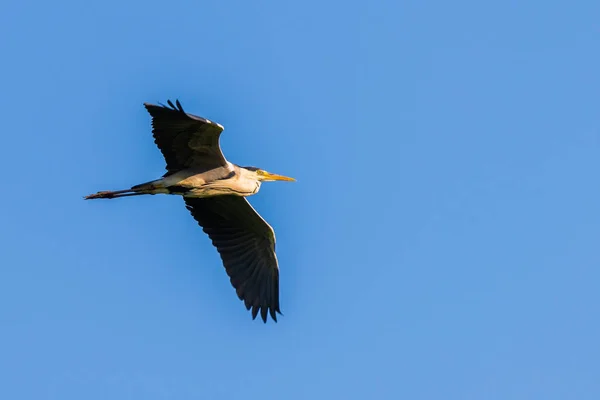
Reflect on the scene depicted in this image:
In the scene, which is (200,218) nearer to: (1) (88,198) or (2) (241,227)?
(2) (241,227)

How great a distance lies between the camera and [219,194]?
14.8m

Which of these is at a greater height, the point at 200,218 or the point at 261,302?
the point at 200,218

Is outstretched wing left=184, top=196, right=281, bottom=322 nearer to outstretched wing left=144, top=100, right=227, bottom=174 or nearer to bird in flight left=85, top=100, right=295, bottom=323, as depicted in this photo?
bird in flight left=85, top=100, right=295, bottom=323

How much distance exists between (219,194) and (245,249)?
1306 mm

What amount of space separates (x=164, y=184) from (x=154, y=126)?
0.96 meters

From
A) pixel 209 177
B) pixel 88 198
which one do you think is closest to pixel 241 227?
pixel 209 177

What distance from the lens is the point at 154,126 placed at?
13617 millimetres

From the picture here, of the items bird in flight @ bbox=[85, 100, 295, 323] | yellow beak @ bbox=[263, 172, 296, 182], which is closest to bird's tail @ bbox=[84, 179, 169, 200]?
bird in flight @ bbox=[85, 100, 295, 323]

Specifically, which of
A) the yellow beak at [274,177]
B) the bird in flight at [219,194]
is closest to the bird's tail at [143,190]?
the bird in flight at [219,194]

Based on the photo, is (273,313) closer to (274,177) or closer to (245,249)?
(245,249)

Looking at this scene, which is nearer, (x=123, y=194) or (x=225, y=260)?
(x=123, y=194)

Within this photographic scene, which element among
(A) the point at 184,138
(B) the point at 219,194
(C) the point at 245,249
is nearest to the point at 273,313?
(C) the point at 245,249

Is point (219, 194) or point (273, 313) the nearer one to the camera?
point (219, 194)

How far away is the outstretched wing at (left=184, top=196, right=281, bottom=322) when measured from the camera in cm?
1547
